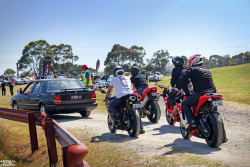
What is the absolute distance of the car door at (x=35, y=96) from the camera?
10.7 metres

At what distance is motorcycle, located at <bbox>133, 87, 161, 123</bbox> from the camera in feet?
28.7

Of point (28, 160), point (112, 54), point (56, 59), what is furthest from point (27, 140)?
point (56, 59)

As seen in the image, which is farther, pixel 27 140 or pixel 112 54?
pixel 112 54

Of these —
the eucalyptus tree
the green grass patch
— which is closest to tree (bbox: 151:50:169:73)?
the eucalyptus tree

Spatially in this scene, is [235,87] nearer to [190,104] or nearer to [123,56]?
[190,104]

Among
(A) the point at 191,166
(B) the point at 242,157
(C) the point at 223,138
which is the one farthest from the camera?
(C) the point at 223,138

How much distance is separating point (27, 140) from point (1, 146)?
846 mm

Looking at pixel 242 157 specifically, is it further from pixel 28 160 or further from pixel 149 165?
pixel 28 160

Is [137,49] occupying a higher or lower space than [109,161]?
higher

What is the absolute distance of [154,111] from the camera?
8938 millimetres

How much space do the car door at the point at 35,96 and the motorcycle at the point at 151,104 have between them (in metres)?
4.26

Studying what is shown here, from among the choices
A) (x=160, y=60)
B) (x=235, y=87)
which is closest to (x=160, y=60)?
(x=160, y=60)

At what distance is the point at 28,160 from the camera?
18.1 feet

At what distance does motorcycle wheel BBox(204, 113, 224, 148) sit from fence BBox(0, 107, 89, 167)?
283 centimetres
